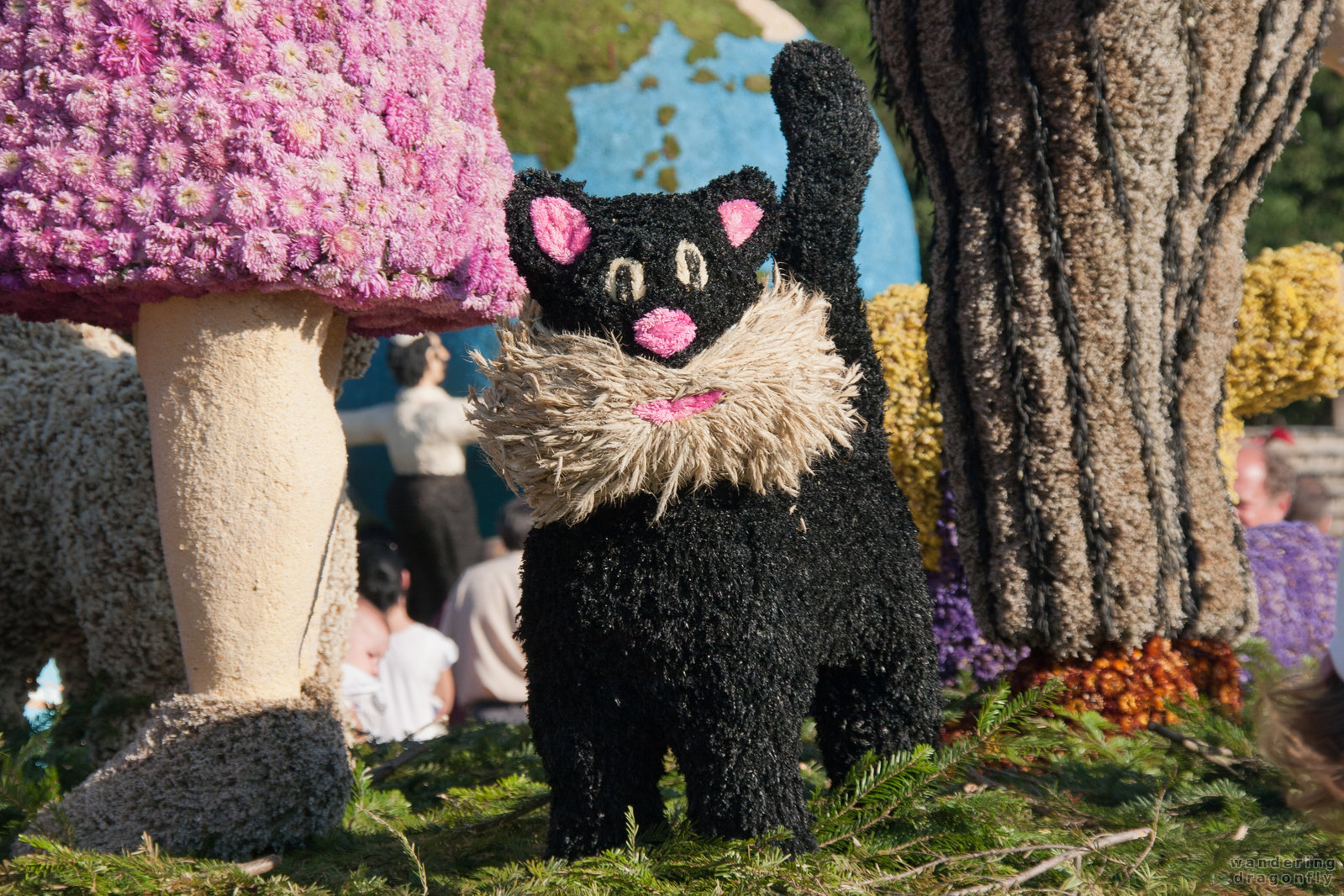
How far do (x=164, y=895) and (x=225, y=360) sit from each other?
2.34 feet

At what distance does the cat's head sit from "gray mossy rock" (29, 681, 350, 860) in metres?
0.76

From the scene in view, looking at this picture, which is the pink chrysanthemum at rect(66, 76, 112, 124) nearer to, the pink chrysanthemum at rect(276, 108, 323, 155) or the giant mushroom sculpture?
the giant mushroom sculpture

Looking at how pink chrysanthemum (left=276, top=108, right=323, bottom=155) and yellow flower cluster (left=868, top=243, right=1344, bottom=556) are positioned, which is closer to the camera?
pink chrysanthemum (left=276, top=108, right=323, bottom=155)

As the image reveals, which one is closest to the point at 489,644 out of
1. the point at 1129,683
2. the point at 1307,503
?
the point at 1129,683

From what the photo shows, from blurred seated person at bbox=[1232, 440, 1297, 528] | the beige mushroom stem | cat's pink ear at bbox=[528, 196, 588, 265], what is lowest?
blurred seated person at bbox=[1232, 440, 1297, 528]

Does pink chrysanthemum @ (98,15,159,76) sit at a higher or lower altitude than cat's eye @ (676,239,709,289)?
higher

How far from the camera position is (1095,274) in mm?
1916

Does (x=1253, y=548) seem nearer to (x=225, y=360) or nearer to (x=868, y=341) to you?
(x=868, y=341)

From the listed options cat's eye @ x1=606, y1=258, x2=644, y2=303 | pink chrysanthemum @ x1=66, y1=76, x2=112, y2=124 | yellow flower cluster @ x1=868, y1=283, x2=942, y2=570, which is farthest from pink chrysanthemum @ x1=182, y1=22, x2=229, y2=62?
yellow flower cluster @ x1=868, y1=283, x2=942, y2=570

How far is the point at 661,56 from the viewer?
4.17m

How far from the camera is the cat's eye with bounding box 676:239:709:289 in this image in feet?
4.34

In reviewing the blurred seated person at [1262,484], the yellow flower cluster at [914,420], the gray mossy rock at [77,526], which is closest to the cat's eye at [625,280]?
the gray mossy rock at [77,526]

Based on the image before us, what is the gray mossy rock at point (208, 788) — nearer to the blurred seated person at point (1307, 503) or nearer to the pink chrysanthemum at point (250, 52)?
the pink chrysanthemum at point (250, 52)

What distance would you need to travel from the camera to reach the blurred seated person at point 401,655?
3.40 m
